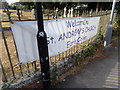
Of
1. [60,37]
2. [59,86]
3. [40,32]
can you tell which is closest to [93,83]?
[59,86]

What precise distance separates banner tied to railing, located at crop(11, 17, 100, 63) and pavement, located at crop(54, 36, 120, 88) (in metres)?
0.82

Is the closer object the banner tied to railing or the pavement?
the banner tied to railing

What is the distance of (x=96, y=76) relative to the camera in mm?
3111

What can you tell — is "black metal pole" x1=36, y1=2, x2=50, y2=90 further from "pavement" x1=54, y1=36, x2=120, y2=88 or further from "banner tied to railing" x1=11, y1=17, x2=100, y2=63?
"pavement" x1=54, y1=36, x2=120, y2=88

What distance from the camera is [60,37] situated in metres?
2.84

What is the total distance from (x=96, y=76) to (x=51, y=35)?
5.52ft

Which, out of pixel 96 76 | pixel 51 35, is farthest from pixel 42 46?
pixel 96 76

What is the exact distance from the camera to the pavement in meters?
2.78

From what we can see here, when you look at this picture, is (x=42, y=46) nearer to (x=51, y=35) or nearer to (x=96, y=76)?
(x=51, y=35)

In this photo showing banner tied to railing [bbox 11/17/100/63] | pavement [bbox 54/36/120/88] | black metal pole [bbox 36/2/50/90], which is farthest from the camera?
pavement [bbox 54/36/120/88]

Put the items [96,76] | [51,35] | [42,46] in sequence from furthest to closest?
[96,76] < [51,35] < [42,46]

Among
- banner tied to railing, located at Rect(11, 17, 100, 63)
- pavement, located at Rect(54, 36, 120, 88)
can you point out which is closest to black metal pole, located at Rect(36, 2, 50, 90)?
banner tied to railing, located at Rect(11, 17, 100, 63)

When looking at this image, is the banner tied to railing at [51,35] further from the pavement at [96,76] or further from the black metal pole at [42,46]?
the pavement at [96,76]

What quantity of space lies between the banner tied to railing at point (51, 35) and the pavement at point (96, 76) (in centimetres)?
82
